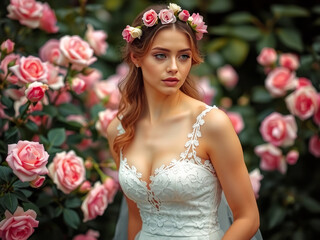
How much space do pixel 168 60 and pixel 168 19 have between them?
6.8 inches

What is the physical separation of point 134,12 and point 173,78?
2681 millimetres

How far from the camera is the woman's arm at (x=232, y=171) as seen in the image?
7.29 feet

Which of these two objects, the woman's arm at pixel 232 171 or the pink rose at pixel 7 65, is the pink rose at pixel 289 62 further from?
the pink rose at pixel 7 65

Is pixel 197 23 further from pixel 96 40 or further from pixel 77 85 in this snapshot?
pixel 96 40

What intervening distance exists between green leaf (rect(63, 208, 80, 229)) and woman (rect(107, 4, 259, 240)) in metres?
0.44

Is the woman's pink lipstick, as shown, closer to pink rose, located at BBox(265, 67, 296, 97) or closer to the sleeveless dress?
the sleeveless dress

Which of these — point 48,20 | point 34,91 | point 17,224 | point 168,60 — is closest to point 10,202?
point 17,224

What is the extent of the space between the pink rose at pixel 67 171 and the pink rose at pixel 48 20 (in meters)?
0.92

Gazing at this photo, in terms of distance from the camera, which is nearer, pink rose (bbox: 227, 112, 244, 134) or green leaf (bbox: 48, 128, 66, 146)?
green leaf (bbox: 48, 128, 66, 146)

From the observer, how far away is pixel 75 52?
116 inches

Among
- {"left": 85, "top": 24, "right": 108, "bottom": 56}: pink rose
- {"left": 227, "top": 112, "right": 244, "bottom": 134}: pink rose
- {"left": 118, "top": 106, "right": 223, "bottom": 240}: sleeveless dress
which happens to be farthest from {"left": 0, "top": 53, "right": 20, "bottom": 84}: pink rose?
{"left": 227, "top": 112, "right": 244, "bottom": 134}: pink rose

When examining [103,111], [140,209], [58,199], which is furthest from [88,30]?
[140,209]

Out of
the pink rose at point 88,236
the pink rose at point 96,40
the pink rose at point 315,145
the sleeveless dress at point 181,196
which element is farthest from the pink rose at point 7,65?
the pink rose at point 315,145

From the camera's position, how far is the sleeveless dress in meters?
2.26
